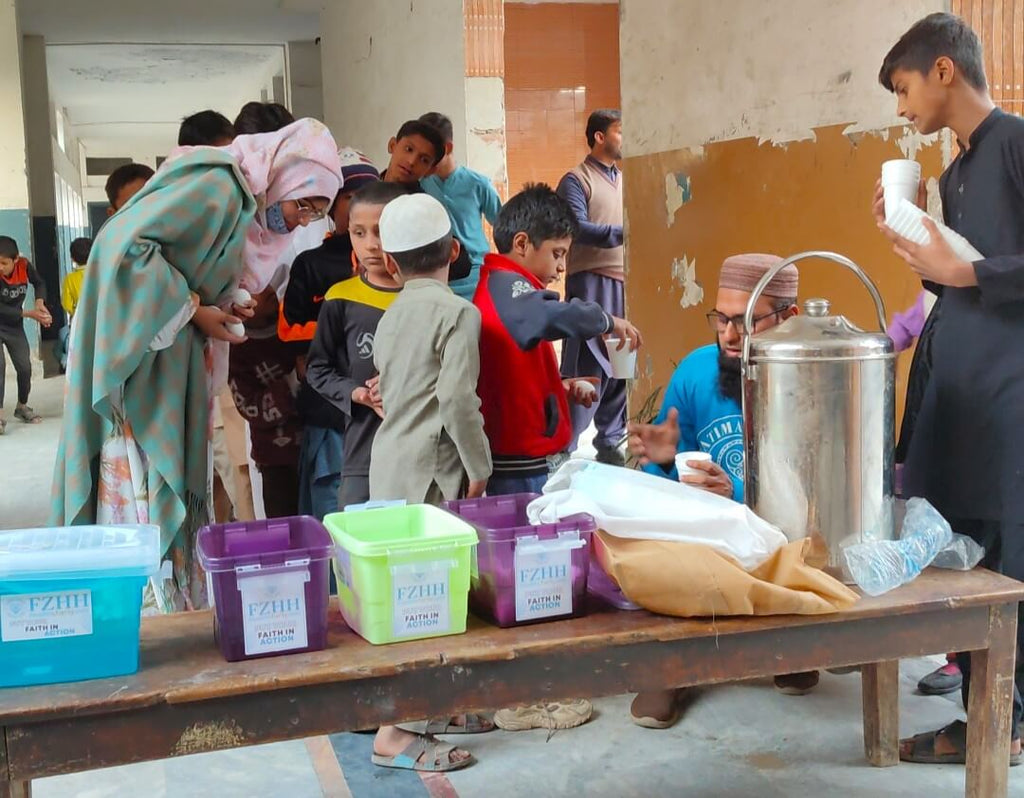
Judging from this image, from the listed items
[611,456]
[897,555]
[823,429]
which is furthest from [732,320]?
[611,456]

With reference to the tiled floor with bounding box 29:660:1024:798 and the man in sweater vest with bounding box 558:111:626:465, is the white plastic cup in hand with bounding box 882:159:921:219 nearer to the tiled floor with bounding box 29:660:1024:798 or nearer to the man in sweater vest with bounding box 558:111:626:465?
the tiled floor with bounding box 29:660:1024:798

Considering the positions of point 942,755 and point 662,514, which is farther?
point 942,755

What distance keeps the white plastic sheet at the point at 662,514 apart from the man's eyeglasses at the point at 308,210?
4.69ft

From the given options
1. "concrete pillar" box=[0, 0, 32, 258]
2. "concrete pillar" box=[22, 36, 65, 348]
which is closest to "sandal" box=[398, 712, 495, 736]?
"concrete pillar" box=[0, 0, 32, 258]

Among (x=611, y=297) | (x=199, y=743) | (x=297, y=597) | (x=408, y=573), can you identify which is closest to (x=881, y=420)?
(x=408, y=573)

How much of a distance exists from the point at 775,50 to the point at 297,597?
129 inches

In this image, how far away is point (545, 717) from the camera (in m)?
2.97

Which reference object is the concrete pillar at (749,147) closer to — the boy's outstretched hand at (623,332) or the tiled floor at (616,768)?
the boy's outstretched hand at (623,332)

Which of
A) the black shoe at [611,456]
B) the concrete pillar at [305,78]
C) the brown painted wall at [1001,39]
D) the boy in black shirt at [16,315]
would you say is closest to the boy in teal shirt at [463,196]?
the black shoe at [611,456]

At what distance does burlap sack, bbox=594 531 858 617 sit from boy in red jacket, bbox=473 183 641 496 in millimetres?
1110

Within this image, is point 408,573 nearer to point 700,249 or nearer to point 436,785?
point 436,785

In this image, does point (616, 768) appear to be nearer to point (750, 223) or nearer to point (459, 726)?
point (459, 726)

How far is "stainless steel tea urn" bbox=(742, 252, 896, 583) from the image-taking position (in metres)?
2.03

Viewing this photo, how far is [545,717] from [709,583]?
1.23 metres
